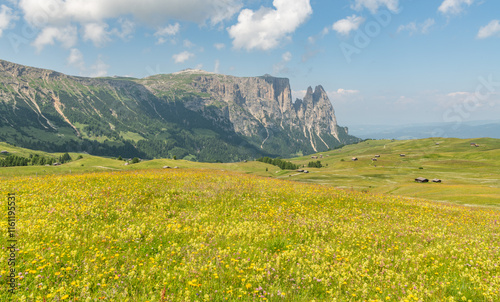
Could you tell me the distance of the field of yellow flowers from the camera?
6.58 meters

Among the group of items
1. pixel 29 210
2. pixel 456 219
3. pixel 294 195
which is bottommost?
pixel 456 219

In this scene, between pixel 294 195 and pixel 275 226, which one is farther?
pixel 294 195

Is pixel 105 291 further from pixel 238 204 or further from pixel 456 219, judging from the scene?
pixel 456 219

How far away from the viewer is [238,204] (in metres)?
17.1

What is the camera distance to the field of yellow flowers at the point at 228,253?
6.58m

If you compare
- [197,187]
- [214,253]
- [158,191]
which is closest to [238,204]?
[197,187]

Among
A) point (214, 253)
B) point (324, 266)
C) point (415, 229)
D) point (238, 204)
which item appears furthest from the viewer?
point (238, 204)

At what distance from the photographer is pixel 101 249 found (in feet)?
27.6

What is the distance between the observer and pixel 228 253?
8.62m

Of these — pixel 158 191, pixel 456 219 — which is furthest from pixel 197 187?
pixel 456 219

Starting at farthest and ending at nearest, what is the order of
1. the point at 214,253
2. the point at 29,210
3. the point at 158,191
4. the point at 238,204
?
the point at 158,191 → the point at 238,204 → the point at 29,210 → the point at 214,253

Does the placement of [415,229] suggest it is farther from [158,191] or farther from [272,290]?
[158,191]

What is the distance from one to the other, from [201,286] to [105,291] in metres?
2.37

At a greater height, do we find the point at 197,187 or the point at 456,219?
the point at 197,187
